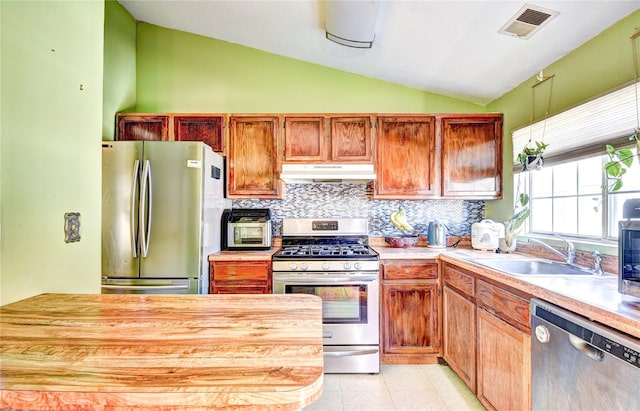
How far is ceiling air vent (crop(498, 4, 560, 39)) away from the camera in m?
1.64

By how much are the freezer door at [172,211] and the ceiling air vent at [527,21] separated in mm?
2246

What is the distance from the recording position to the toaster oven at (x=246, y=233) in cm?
270

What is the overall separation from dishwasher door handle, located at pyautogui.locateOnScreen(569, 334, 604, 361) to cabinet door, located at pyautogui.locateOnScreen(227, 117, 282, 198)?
2.21m

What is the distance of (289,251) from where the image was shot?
258 cm

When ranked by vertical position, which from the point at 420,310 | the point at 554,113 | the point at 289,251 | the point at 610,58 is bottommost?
the point at 420,310

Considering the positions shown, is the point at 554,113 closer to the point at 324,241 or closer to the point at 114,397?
the point at 324,241

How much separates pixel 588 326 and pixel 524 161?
1.39m

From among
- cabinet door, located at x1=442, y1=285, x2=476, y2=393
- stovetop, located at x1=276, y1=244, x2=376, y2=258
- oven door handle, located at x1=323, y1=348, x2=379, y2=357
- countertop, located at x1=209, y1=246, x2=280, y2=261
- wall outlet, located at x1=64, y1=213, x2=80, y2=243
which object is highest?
wall outlet, located at x1=64, y1=213, x2=80, y2=243

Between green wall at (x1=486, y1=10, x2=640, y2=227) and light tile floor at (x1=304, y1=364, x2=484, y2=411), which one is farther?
light tile floor at (x1=304, y1=364, x2=484, y2=411)

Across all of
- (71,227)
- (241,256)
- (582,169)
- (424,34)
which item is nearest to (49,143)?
(71,227)

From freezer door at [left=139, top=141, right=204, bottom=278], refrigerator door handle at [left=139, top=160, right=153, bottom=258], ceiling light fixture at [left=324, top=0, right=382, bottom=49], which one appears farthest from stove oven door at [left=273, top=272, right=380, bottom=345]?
ceiling light fixture at [left=324, top=0, right=382, bottom=49]

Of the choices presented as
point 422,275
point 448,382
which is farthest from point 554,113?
point 448,382

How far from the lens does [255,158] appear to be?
9.07 ft

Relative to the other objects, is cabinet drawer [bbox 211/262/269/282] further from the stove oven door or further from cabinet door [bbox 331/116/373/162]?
cabinet door [bbox 331/116/373/162]
